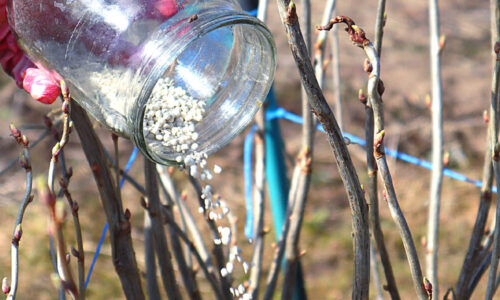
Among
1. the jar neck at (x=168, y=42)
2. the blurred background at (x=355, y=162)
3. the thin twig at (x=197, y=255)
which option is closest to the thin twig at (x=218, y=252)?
the thin twig at (x=197, y=255)

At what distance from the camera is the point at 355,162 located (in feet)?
9.27

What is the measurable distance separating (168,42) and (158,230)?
1.15 ft

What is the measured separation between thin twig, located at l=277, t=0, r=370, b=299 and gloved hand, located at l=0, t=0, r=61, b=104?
392mm

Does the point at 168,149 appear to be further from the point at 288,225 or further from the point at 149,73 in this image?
the point at 288,225

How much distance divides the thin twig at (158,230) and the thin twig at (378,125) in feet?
1.28

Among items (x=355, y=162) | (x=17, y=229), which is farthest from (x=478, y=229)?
(x=355, y=162)

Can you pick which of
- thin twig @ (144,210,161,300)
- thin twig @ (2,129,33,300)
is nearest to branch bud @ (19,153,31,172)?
thin twig @ (2,129,33,300)

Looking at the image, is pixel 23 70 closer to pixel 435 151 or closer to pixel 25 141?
pixel 25 141

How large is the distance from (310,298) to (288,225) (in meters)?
1.01

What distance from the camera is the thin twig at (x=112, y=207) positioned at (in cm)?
98

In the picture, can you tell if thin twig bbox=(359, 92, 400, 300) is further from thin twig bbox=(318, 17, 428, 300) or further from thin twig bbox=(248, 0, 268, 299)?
thin twig bbox=(248, 0, 268, 299)

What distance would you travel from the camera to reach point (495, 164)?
2.98 ft

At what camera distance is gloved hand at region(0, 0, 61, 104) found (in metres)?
0.92

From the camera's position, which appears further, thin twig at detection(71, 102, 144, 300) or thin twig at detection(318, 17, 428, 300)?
thin twig at detection(71, 102, 144, 300)
